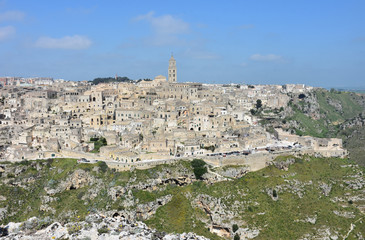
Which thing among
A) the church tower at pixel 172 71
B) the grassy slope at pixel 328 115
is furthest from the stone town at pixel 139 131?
the grassy slope at pixel 328 115

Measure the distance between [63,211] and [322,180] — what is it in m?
33.4

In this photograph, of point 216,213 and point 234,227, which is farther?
point 216,213

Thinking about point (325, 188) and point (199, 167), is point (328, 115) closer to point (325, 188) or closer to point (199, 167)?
point (325, 188)

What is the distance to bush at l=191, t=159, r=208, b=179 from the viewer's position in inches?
1881

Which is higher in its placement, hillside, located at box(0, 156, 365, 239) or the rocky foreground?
the rocky foreground

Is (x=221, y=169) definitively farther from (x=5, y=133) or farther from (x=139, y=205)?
(x=5, y=133)

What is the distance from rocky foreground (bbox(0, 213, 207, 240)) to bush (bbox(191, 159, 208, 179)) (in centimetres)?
2659

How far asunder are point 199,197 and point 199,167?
176 inches

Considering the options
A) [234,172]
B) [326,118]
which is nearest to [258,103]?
[326,118]

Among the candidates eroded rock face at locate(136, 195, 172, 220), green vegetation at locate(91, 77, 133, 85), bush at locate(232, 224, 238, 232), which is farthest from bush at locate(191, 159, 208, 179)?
green vegetation at locate(91, 77, 133, 85)

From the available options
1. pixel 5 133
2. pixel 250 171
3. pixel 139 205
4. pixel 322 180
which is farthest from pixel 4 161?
pixel 322 180

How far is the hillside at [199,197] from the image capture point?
140ft

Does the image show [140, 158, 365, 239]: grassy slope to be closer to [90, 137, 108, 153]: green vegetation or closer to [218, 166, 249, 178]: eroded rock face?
[218, 166, 249, 178]: eroded rock face

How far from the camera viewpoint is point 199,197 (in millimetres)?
45031
